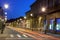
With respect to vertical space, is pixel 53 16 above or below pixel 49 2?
below

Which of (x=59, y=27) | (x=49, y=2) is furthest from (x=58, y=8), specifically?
(x=49, y=2)

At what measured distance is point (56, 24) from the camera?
4359 centimetres

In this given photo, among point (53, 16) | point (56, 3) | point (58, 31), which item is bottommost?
point (58, 31)

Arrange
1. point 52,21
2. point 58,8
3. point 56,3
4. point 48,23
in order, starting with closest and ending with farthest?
point 58,8 < point 56,3 < point 52,21 < point 48,23

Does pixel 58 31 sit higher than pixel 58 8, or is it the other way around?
pixel 58 8

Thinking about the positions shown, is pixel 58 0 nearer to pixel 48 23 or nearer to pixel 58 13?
pixel 58 13

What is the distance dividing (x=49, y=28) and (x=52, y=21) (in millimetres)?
2953

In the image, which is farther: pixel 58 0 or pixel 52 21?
pixel 52 21

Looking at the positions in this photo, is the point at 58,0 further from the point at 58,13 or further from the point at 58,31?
the point at 58,31

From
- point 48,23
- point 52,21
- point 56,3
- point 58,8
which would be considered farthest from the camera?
point 48,23

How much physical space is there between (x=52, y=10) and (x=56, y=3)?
1806 mm

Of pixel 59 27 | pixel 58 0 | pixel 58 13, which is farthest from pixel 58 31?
pixel 58 0

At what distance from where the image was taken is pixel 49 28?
1916 inches

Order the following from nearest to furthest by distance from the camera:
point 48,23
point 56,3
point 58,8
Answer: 1. point 58,8
2. point 56,3
3. point 48,23
